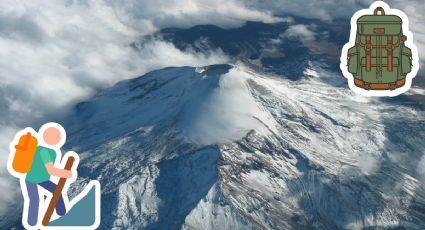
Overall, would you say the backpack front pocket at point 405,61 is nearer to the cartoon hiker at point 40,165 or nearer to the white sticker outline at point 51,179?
the white sticker outline at point 51,179

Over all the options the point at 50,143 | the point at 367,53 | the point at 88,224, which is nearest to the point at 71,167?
the point at 50,143

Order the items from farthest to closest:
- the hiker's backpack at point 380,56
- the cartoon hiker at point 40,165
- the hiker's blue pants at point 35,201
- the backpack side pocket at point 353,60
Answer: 1. the backpack side pocket at point 353,60
2. the hiker's backpack at point 380,56
3. the hiker's blue pants at point 35,201
4. the cartoon hiker at point 40,165

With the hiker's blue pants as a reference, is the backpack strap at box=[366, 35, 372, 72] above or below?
above

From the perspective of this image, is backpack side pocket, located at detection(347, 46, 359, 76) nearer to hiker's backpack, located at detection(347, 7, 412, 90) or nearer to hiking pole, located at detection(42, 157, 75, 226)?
hiker's backpack, located at detection(347, 7, 412, 90)

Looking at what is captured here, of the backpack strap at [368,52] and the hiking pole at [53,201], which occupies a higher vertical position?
the backpack strap at [368,52]

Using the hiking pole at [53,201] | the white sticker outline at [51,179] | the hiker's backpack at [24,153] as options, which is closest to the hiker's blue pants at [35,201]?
the white sticker outline at [51,179]

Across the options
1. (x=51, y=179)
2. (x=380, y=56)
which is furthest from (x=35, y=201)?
(x=380, y=56)

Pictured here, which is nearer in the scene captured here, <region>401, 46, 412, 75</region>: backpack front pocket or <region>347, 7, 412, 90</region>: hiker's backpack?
<region>347, 7, 412, 90</region>: hiker's backpack

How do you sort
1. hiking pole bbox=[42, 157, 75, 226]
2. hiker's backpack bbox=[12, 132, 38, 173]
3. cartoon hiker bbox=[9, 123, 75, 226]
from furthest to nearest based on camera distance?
1. hiking pole bbox=[42, 157, 75, 226]
2. cartoon hiker bbox=[9, 123, 75, 226]
3. hiker's backpack bbox=[12, 132, 38, 173]

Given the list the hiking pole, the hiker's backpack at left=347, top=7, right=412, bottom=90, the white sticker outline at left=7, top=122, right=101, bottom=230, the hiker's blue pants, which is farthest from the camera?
the hiker's backpack at left=347, top=7, right=412, bottom=90

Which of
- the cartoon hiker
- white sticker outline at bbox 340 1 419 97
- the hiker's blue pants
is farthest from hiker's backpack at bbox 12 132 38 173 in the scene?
white sticker outline at bbox 340 1 419 97
